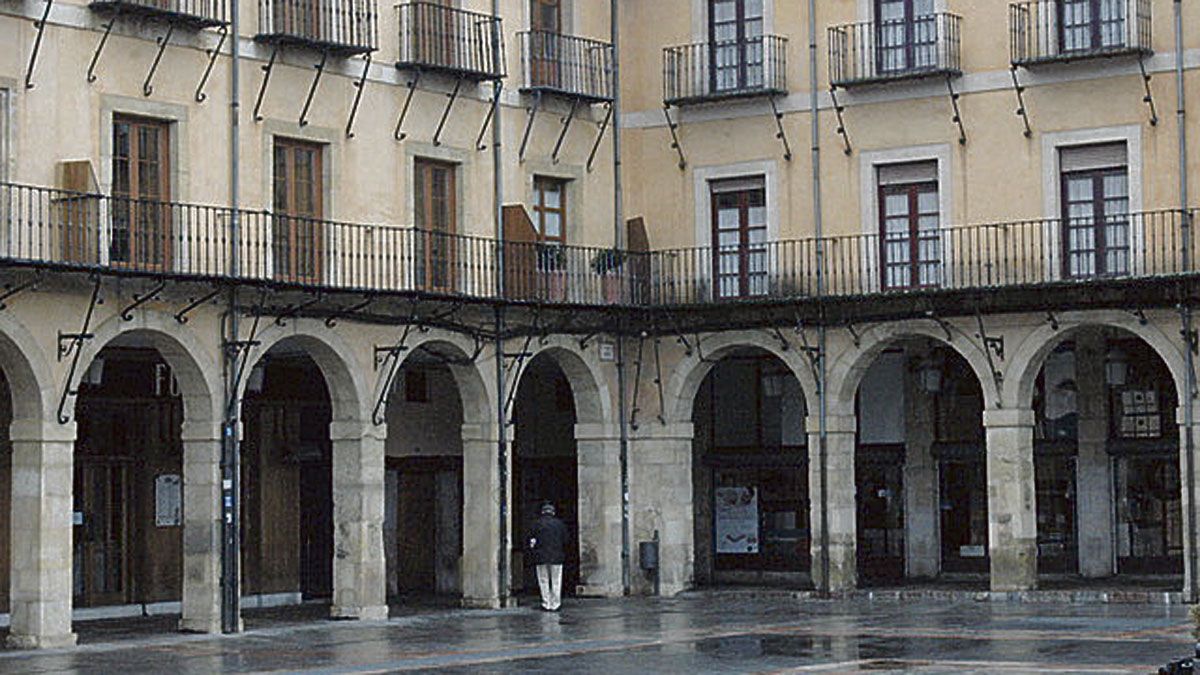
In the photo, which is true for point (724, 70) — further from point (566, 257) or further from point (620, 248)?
point (566, 257)

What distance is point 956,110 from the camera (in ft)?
109

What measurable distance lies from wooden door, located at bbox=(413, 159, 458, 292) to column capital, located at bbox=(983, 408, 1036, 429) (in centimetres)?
752

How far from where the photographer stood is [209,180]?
2930 centimetres

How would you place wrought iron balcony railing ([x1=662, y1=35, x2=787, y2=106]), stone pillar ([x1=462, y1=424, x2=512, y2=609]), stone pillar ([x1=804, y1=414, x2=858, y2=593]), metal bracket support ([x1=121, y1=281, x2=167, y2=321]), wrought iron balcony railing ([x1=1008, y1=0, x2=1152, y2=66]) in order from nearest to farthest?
1. metal bracket support ([x1=121, y1=281, x2=167, y2=321])
2. wrought iron balcony railing ([x1=1008, y1=0, x2=1152, y2=66])
3. stone pillar ([x1=462, y1=424, x2=512, y2=609])
4. stone pillar ([x1=804, y1=414, x2=858, y2=593])
5. wrought iron balcony railing ([x1=662, y1=35, x2=787, y2=106])

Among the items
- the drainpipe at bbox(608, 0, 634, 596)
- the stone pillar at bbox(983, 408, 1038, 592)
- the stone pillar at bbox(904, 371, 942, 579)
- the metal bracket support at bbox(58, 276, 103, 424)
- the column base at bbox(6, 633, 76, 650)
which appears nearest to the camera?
the column base at bbox(6, 633, 76, 650)

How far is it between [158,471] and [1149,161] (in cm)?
1394

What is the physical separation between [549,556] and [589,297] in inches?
159

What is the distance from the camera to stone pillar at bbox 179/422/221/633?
28656 mm

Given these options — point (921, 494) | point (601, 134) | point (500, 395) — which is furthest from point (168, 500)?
point (921, 494)

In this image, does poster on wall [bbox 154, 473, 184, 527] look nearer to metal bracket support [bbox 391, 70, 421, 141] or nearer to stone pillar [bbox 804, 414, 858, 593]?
metal bracket support [bbox 391, 70, 421, 141]

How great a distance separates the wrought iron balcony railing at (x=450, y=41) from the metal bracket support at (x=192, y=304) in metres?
4.77

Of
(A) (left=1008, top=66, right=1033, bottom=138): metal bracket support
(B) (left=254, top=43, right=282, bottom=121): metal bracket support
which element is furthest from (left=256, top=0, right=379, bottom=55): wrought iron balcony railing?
(A) (left=1008, top=66, right=1033, bottom=138): metal bracket support

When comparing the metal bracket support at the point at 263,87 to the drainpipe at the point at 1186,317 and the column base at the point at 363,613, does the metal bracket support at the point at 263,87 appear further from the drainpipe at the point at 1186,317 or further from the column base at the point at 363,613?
the drainpipe at the point at 1186,317

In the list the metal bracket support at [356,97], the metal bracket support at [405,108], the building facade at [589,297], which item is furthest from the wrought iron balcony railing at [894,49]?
the metal bracket support at [356,97]
